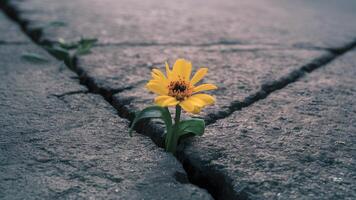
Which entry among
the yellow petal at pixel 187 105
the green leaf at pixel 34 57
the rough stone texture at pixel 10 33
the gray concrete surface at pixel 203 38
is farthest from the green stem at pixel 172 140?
the rough stone texture at pixel 10 33

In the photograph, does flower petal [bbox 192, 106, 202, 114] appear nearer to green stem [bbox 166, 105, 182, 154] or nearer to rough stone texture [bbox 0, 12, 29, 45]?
green stem [bbox 166, 105, 182, 154]

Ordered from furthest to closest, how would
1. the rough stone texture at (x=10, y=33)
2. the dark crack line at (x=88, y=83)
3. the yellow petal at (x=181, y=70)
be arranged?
the rough stone texture at (x=10, y=33) < the dark crack line at (x=88, y=83) < the yellow petal at (x=181, y=70)

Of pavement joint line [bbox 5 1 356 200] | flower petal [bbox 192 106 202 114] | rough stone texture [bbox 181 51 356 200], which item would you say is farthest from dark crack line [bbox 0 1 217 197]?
flower petal [bbox 192 106 202 114]

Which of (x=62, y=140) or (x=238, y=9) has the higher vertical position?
(x=238, y=9)

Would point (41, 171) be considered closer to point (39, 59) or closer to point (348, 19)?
point (39, 59)

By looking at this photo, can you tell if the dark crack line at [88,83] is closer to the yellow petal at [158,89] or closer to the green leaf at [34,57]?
the green leaf at [34,57]

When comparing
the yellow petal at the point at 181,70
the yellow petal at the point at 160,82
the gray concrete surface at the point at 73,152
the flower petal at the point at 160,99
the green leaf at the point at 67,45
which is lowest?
the gray concrete surface at the point at 73,152

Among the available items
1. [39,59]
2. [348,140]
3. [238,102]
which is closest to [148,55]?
[39,59]
